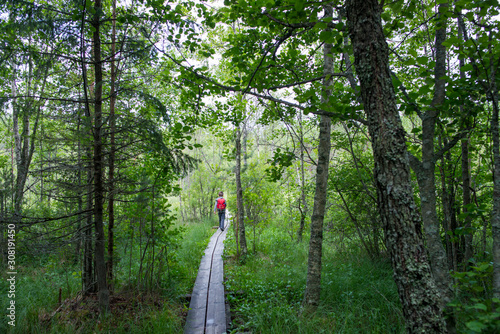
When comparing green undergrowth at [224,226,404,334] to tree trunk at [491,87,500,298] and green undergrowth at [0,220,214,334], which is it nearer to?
green undergrowth at [0,220,214,334]

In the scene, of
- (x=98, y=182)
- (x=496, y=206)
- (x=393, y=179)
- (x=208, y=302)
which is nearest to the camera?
(x=393, y=179)

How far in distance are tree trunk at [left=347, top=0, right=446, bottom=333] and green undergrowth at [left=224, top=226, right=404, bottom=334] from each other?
1.95 meters

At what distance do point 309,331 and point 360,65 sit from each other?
3.12 meters

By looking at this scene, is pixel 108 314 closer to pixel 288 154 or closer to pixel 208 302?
pixel 208 302

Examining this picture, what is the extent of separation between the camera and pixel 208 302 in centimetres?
439

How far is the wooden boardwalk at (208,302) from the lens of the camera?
3629 mm

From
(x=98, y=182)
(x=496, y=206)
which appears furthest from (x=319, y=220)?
(x=98, y=182)

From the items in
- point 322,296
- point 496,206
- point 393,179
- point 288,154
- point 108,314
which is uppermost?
point 288,154

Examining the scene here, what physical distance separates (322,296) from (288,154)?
7.89ft

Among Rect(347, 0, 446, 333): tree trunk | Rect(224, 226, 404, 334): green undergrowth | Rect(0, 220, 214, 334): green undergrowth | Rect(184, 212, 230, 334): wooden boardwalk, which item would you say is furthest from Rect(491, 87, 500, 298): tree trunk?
Rect(0, 220, 214, 334): green undergrowth

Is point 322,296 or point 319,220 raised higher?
point 319,220

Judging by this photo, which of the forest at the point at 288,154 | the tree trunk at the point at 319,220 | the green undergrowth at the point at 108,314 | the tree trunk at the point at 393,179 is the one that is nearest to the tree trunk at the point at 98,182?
the forest at the point at 288,154

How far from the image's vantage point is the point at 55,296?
4371 mm

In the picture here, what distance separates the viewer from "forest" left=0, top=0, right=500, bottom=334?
166cm
